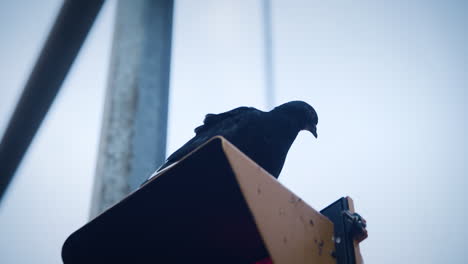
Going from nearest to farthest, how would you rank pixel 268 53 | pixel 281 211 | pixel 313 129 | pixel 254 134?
1. pixel 281 211
2. pixel 254 134
3. pixel 268 53
4. pixel 313 129

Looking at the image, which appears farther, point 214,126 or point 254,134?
point 214,126

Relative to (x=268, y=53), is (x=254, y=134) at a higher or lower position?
lower

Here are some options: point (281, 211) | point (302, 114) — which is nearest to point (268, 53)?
point (302, 114)

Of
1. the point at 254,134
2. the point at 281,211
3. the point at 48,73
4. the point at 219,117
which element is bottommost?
the point at 281,211

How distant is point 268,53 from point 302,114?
577 millimetres

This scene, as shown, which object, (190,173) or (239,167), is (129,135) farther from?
(239,167)

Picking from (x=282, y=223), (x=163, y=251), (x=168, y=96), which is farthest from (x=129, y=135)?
(x=282, y=223)

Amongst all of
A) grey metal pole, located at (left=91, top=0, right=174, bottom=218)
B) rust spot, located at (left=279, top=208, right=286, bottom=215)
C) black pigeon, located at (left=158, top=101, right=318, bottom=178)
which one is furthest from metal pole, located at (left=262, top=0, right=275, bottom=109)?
rust spot, located at (left=279, top=208, right=286, bottom=215)

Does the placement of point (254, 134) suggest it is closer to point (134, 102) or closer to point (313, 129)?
point (134, 102)

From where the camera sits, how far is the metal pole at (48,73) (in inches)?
97.7

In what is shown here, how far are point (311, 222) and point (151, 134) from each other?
973mm

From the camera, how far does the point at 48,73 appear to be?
2.83m

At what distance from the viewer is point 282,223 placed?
1.05 meters

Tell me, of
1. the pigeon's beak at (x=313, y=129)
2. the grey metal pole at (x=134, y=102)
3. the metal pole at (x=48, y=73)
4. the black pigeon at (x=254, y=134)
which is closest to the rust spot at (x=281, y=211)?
the grey metal pole at (x=134, y=102)
